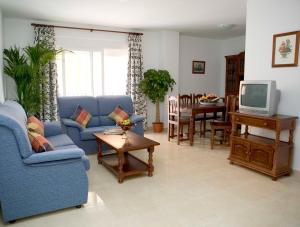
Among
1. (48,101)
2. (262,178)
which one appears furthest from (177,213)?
(48,101)

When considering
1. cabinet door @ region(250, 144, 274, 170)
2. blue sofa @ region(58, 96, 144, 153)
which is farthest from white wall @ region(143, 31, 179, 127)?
cabinet door @ region(250, 144, 274, 170)

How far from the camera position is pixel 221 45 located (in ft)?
25.0

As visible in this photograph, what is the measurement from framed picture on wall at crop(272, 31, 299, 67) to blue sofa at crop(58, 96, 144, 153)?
2.46m

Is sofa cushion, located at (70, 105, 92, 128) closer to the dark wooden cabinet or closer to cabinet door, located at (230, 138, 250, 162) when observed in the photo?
cabinet door, located at (230, 138, 250, 162)

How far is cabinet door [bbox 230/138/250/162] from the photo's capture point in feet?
11.9

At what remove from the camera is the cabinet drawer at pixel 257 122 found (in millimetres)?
3289

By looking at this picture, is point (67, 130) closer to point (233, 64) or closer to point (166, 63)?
point (166, 63)

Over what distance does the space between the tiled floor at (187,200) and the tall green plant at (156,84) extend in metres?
2.43

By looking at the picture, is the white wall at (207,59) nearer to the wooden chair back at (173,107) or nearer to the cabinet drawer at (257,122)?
the wooden chair back at (173,107)

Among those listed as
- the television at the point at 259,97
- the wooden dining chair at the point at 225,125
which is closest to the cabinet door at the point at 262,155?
the television at the point at 259,97

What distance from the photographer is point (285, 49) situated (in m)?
3.53

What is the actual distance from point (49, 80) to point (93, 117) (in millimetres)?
1290

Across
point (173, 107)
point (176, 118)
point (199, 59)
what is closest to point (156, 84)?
point (173, 107)

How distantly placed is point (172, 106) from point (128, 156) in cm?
172
